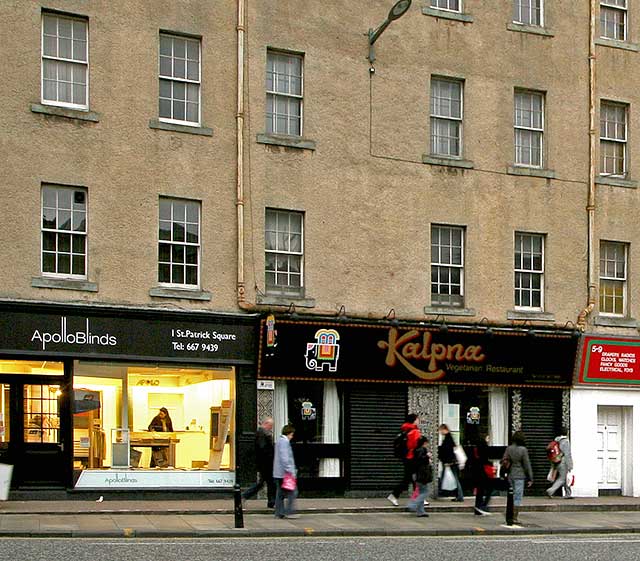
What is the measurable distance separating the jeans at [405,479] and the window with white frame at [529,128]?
26.6 feet

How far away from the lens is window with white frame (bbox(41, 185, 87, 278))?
2303 cm

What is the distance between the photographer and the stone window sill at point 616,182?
28.7 meters

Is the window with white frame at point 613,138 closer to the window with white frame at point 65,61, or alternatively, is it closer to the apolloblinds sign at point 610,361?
the apolloblinds sign at point 610,361

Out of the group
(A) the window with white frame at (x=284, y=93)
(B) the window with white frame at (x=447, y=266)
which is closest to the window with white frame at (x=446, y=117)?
(B) the window with white frame at (x=447, y=266)

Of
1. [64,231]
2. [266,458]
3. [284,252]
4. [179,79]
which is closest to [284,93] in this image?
[179,79]

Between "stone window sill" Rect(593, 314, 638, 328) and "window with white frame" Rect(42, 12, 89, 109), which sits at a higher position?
"window with white frame" Rect(42, 12, 89, 109)

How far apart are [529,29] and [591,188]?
4.03 m

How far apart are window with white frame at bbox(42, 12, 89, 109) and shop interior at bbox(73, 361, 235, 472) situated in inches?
206

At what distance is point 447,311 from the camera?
26.7m

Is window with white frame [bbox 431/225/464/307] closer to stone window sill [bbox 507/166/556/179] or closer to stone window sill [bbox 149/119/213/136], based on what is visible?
stone window sill [bbox 507/166/556/179]

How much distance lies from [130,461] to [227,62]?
8.42 meters

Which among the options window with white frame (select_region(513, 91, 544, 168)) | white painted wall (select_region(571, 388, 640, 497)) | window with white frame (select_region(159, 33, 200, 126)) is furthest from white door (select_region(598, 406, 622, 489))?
window with white frame (select_region(159, 33, 200, 126))

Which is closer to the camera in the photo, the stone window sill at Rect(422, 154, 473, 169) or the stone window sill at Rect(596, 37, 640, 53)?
the stone window sill at Rect(422, 154, 473, 169)

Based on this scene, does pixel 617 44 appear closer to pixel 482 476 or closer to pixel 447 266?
pixel 447 266
